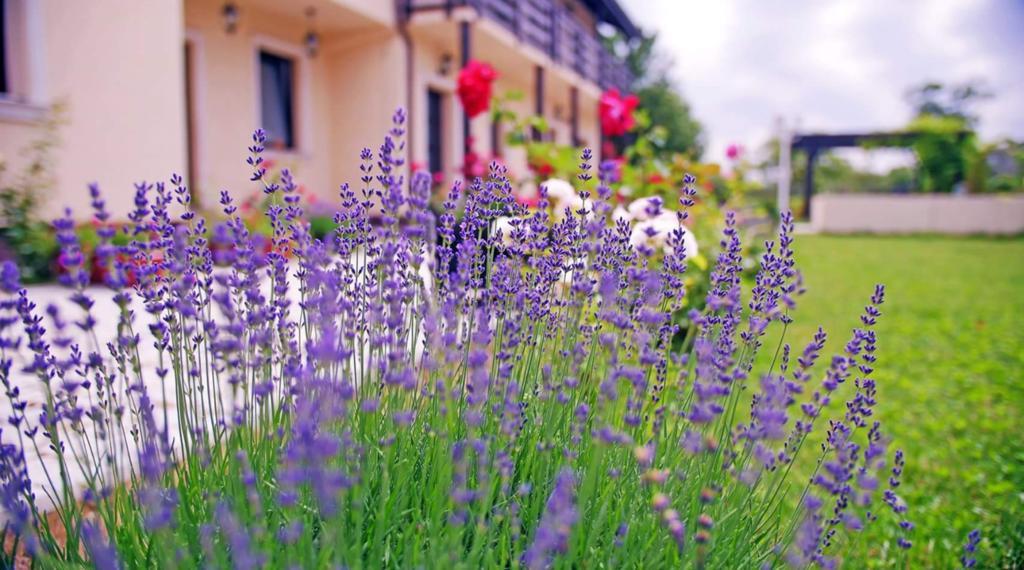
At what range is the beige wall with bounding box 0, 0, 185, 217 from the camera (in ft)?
20.6

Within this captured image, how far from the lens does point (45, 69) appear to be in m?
6.25

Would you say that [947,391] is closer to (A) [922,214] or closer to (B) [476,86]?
(B) [476,86]

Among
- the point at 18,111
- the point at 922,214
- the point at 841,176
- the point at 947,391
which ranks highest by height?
the point at 841,176

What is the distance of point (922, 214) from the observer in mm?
24859

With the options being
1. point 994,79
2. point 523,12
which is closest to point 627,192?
point 523,12

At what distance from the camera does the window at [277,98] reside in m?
10.2

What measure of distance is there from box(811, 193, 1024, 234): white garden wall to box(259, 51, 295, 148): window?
2079cm

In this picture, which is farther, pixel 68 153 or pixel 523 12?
pixel 523 12

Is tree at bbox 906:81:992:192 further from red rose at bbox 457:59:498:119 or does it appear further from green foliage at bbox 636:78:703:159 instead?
red rose at bbox 457:59:498:119

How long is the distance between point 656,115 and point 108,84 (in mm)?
24853

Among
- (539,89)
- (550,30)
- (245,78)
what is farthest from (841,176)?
(245,78)

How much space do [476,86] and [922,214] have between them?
24.2 m

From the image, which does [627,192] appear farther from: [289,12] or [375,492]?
[289,12]

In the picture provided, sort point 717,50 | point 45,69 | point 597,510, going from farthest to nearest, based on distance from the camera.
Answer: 1. point 717,50
2. point 45,69
3. point 597,510
